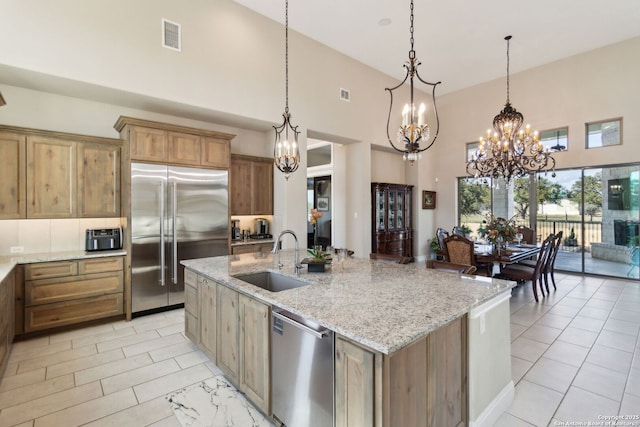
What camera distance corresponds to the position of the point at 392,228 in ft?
25.8

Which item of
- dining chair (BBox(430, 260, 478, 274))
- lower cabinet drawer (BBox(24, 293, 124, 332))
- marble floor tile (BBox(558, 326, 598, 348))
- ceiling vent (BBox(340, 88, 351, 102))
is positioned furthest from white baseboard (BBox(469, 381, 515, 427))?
ceiling vent (BBox(340, 88, 351, 102))

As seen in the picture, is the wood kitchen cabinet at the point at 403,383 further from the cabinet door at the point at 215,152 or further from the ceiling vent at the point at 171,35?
the ceiling vent at the point at 171,35

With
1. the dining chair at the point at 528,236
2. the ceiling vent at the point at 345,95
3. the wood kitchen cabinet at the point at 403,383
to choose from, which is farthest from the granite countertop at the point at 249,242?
the dining chair at the point at 528,236

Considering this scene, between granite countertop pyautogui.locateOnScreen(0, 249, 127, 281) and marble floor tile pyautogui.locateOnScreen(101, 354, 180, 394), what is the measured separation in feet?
4.99

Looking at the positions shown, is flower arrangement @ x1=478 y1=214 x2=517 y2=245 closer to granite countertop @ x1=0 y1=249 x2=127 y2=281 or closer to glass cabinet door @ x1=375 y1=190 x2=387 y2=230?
glass cabinet door @ x1=375 y1=190 x2=387 y2=230

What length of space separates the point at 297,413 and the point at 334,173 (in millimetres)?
6488

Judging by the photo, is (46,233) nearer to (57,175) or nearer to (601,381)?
(57,175)

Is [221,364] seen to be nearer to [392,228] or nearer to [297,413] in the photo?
[297,413]

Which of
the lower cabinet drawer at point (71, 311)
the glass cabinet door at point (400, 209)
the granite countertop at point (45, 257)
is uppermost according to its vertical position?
the glass cabinet door at point (400, 209)

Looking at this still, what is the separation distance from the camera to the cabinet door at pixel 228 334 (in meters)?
2.36

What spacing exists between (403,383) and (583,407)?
1904mm

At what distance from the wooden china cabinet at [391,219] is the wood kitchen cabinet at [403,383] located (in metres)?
5.49

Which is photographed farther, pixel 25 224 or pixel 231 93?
pixel 231 93

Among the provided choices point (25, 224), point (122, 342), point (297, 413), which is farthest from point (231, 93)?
point (297, 413)
